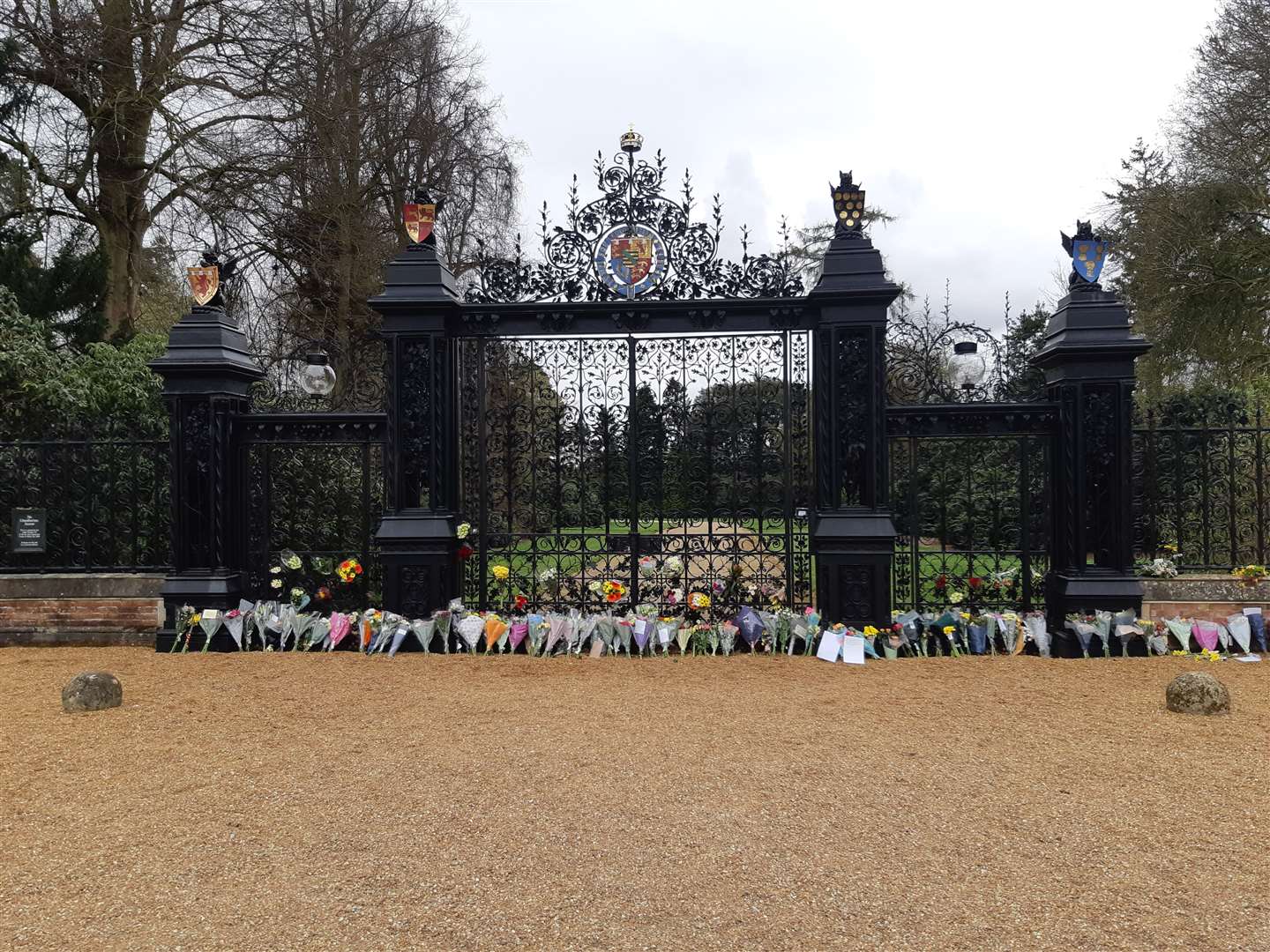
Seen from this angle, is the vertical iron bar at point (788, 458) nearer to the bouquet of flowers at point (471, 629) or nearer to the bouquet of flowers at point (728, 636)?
the bouquet of flowers at point (728, 636)

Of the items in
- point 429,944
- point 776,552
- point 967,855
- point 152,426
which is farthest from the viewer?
point 152,426

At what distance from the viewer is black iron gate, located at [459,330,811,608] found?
24.0 ft

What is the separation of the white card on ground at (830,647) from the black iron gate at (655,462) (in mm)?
661

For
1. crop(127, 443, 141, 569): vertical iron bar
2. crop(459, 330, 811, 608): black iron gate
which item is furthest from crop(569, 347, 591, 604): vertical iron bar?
crop(127, 443, 141, 569): vertical iron bar

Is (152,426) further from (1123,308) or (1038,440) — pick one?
(1123,308)

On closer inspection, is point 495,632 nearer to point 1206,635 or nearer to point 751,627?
point 751,627

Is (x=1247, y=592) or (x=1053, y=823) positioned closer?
(x=1053, y=823)

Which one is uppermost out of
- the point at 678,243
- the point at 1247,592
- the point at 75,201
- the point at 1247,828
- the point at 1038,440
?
the point at 75,201

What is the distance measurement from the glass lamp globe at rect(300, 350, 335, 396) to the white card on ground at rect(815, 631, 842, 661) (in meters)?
5.25

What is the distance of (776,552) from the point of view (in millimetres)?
7207

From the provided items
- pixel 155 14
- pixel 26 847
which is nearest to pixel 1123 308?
pixel 26 847

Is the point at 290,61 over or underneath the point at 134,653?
over

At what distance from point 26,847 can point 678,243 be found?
6.09m

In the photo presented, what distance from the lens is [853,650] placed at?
646cm
